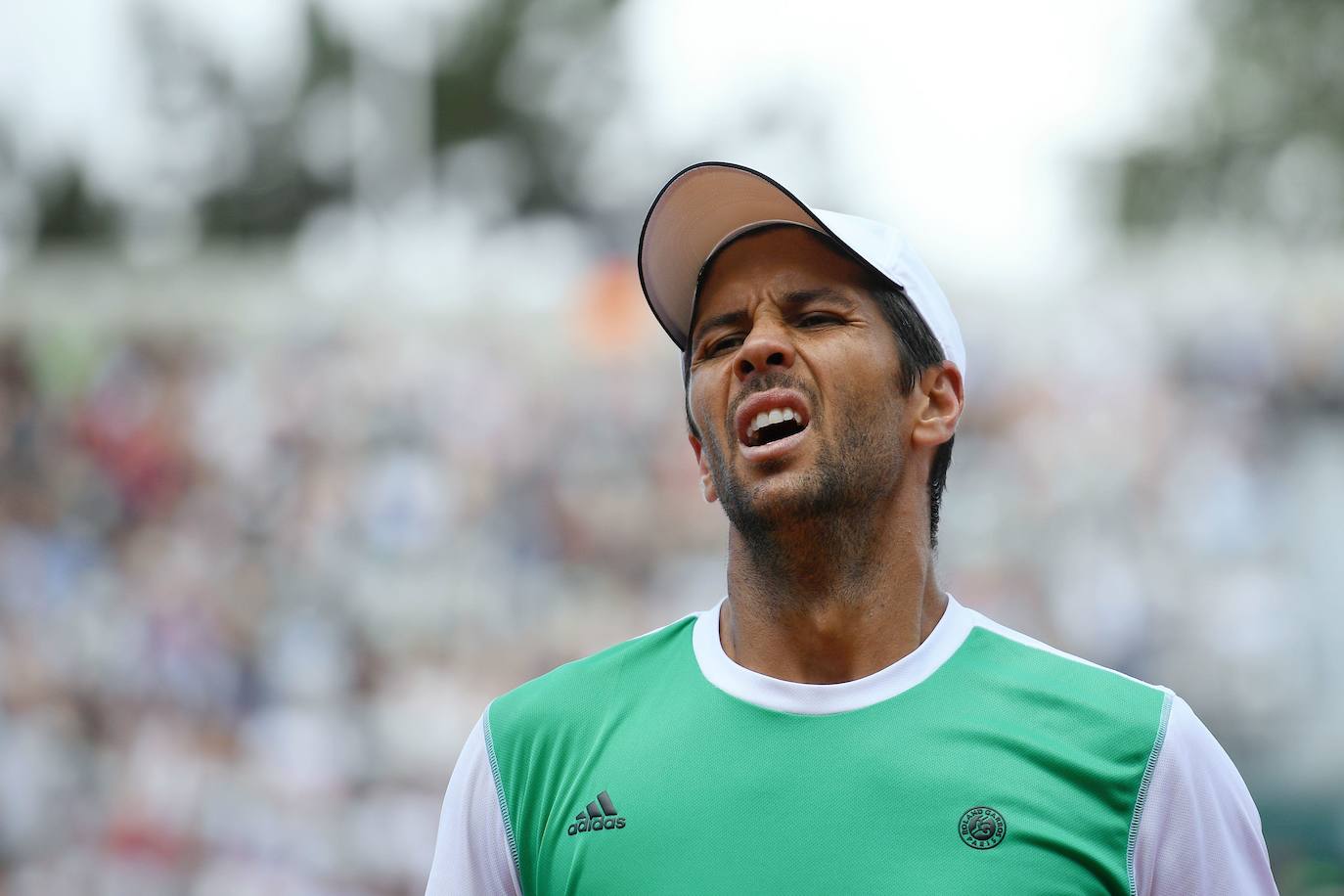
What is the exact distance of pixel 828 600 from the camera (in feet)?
8.13

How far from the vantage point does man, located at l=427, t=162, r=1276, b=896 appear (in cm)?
219

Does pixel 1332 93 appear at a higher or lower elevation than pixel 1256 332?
higher

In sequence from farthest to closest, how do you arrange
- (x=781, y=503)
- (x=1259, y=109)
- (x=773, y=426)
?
(x=1259, y=109) → (x=773, y=426) → (x=781, y=503)

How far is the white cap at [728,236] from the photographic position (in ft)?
8.38

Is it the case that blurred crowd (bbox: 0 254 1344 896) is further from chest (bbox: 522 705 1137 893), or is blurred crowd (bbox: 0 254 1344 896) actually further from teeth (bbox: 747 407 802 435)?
teeth (bbox: 747 407 802 435)

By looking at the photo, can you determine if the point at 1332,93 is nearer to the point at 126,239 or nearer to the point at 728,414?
the point at 126,239

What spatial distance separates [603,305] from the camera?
1241 centimetres

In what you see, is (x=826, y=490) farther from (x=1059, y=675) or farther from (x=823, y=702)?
(x=1059, y=675)

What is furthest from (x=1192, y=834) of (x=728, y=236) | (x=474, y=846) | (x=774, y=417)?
(x=728, y=236)

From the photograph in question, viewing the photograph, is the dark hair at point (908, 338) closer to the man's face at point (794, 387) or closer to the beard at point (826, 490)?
the man's face at point (794, 387)

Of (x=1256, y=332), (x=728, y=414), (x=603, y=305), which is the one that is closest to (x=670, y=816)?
(x=728, y=414)

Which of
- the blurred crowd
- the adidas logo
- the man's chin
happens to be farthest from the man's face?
the blurred crowd

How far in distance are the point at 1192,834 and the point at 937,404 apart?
0.85 m

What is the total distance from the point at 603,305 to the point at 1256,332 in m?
5.06
